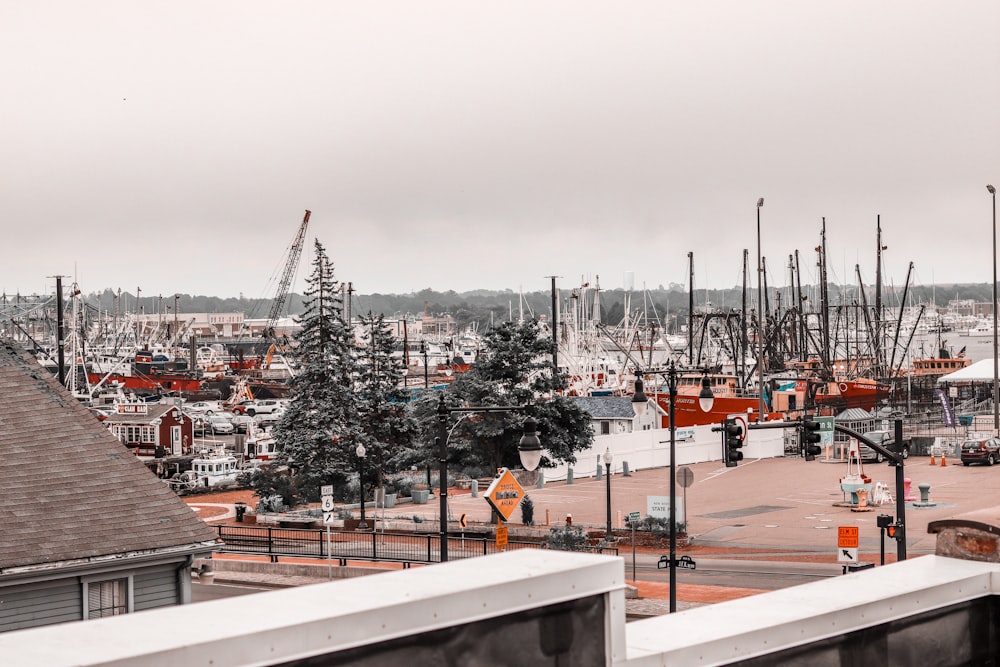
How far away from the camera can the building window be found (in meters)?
19.3

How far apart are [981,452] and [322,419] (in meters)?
31.8

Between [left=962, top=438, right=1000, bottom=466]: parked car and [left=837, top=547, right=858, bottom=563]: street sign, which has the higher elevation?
[left=837, top=547, right=858, bottom=563]: street sign

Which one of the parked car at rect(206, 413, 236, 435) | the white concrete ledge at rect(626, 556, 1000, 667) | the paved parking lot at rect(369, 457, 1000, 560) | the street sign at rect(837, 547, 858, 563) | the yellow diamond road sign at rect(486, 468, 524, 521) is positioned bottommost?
the parked car at rect(206, 413, 236, 435)

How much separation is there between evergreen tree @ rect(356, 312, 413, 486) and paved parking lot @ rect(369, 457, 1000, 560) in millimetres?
2808

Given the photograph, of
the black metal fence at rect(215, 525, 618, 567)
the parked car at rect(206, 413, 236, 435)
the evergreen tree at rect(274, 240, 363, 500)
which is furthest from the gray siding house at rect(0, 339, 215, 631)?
the parked car at rect(206, 413, 236, 435)

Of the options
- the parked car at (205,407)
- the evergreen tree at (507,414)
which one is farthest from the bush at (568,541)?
the parked car at (205,407)

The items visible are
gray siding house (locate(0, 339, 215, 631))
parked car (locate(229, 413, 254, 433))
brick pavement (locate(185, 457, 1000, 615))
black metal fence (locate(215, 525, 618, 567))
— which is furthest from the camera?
parked car (locate(229, 413, 254, 433))

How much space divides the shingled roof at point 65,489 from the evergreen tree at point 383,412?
35662mm

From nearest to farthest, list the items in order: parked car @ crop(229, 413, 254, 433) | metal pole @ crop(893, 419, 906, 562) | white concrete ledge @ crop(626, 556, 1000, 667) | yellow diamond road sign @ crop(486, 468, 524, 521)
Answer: white concrete ledge @ crop(626, 556, 1000, 667)
yellow diamond road sign @ crop(486, 468, 524, 521)
metal pole @ crop(893, 419, 906, 562)
parked car @ crop(229, 413, 254, 433)

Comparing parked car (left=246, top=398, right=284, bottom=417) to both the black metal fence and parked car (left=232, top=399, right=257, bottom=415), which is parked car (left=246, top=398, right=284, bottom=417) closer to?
A: parked car (left=232, top=399, right=257, bottom=415)

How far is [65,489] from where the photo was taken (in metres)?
20.0

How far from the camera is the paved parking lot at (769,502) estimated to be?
141 feet

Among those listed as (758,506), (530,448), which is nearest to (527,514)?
(758,506)

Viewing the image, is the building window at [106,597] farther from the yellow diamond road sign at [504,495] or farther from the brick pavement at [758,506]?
the brick pavement at [758,506]
